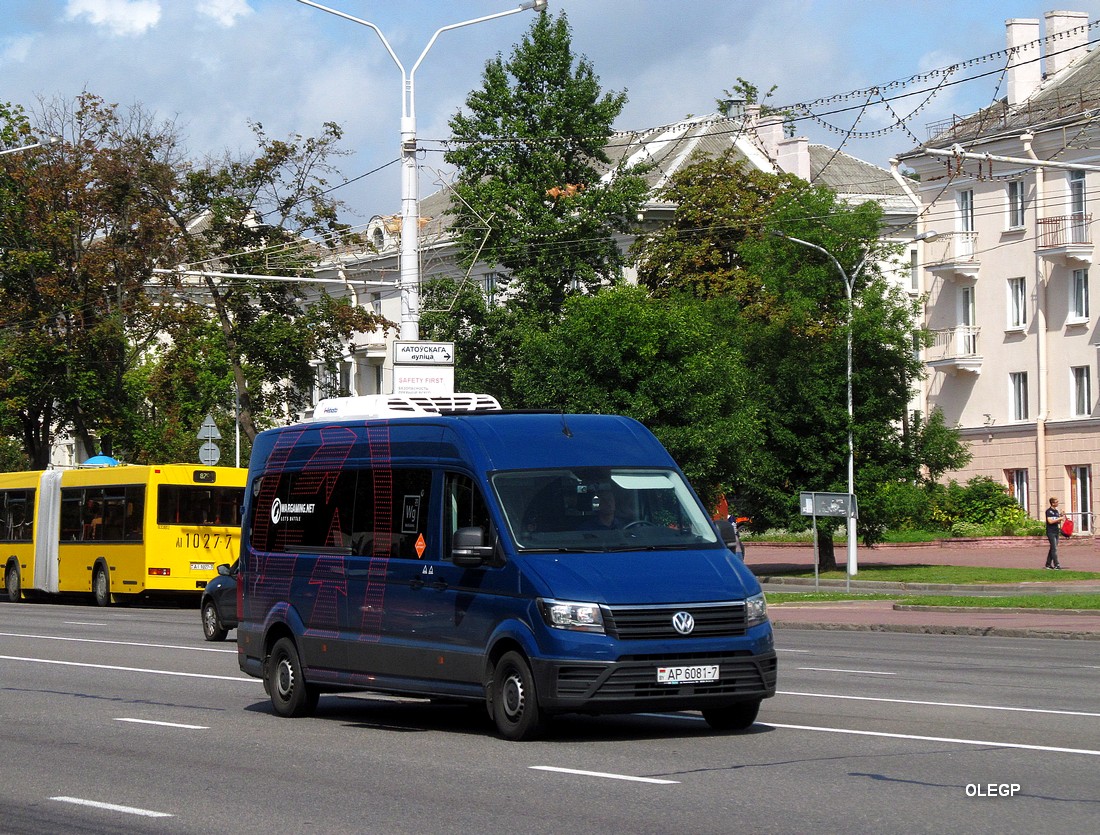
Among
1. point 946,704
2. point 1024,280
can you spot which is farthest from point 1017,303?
point 946,704

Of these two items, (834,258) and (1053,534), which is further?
(834,258)

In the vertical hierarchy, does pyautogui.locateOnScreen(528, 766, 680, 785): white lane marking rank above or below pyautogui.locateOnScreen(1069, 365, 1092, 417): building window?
below

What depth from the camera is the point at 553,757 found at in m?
10.8

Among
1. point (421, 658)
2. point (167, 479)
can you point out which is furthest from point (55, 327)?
point (421, 658)

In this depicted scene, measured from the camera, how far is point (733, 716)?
12.0 metres

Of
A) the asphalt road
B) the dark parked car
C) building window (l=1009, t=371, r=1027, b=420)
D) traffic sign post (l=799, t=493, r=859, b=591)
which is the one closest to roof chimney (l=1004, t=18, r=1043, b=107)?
building window (l=1009, t=371, r=1027, b=420)

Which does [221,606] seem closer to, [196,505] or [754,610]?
[196,505]

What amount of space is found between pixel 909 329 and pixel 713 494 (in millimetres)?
7033

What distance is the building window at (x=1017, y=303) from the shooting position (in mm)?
61469

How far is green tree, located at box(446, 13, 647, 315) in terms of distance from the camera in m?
56.9

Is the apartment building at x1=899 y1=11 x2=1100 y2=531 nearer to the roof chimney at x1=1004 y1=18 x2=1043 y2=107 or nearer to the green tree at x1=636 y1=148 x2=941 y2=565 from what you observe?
the roof chimney at x1=1004 y1=18 x2=1043 y2=107

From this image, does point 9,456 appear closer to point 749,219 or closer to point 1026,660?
point 749,219

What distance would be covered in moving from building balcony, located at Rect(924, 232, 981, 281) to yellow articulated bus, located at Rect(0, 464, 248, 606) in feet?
110

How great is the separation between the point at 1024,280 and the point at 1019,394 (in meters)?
4.14
